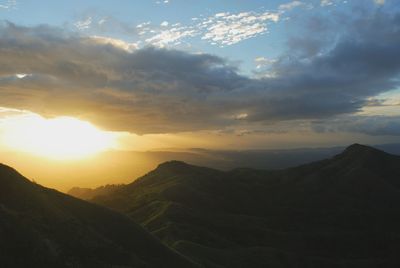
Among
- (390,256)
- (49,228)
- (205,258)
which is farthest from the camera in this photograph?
(390,256)

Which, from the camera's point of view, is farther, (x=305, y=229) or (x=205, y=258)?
(x=305, y=229)

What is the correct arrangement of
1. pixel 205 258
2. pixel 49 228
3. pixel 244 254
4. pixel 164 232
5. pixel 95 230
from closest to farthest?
1. pixel 49 228
2. pixel 95 230
3. pixel 205 258
4. pixel 244 254
5. pixel 164 232

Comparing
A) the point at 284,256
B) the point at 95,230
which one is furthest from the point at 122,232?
the point at 284,256

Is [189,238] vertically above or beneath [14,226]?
beneath

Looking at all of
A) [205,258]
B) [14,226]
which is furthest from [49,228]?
[205,258]

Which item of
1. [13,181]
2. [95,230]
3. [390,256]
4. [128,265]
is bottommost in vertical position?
[390,256]

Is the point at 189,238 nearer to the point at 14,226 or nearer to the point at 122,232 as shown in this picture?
the point at 122,232
